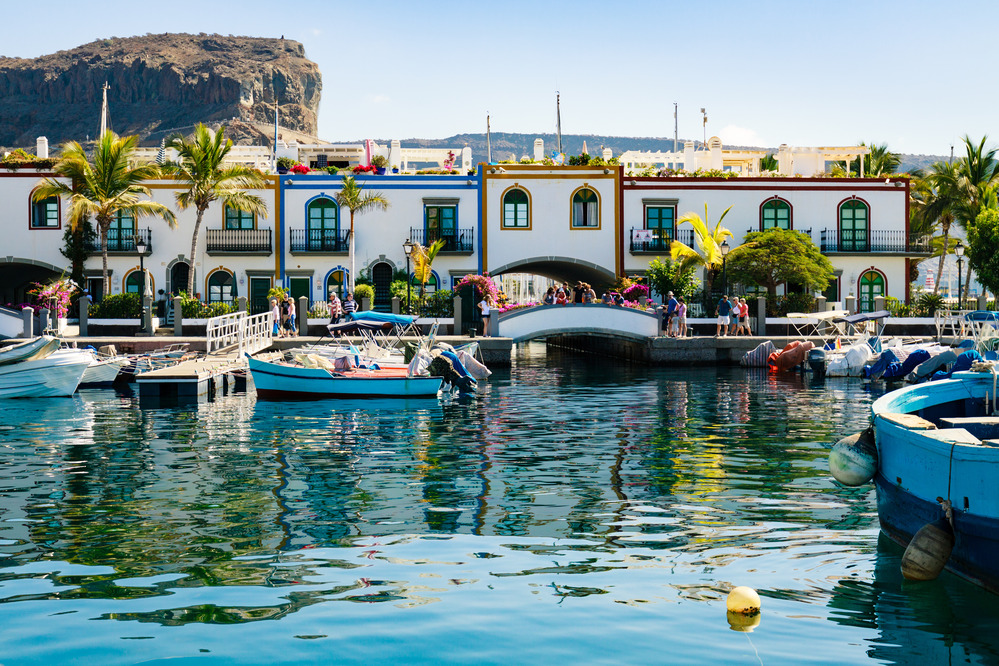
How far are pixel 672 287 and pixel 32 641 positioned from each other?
35.3 m

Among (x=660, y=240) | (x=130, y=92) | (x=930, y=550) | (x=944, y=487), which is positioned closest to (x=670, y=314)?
(x=660, y=240)

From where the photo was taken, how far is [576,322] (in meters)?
37.8

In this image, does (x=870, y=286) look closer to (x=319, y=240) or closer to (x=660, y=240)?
(x=660, y=240)

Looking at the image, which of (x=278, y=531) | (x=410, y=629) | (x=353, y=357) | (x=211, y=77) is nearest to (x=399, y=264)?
(x=353, y=357)

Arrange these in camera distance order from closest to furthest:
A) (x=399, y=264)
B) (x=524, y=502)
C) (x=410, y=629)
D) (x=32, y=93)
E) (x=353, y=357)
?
(x=410, y=629)
(x=524, y=502)
(x=353, y=357)
(x=399, y=264)
(x=32, y=93)

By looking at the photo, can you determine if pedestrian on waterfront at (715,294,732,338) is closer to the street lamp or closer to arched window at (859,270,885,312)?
the street lamp

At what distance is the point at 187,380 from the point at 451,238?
2024 centimetres

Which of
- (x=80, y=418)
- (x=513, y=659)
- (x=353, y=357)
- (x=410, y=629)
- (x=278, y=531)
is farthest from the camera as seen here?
(x=353, y=357)

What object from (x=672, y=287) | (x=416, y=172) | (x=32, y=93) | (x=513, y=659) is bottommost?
(x=513, y=659)

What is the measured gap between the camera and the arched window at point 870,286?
4559cm

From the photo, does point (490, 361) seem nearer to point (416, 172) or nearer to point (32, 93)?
point (416, 172)

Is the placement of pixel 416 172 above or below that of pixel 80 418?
above

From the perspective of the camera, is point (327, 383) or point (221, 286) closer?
point (327, 383)

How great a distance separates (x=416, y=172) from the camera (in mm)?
45438
